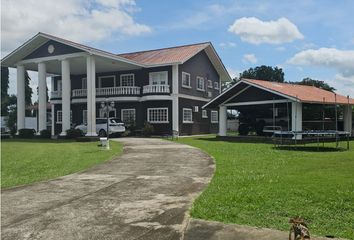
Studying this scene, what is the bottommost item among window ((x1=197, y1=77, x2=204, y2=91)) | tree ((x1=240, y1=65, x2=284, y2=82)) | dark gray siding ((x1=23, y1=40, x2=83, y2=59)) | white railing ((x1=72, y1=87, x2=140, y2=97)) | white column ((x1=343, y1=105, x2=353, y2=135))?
white column ((x1=343, y1=105, x2=353, y2=135))

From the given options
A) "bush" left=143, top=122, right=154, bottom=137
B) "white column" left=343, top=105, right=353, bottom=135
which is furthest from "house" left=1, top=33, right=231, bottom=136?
"white column" left=343, top=105, right=353, bottom=135

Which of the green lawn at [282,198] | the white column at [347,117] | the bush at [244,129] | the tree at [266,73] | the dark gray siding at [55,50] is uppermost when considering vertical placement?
the tree at [266,73]

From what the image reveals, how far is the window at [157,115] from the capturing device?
3295 cm

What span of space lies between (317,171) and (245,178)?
215 centimetres

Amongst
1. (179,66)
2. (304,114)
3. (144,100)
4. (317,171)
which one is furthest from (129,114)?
(317,171)

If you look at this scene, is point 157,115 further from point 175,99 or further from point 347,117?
point 347,117

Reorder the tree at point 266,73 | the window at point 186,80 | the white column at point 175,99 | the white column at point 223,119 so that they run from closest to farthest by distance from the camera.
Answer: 1. the white column at point 223,119
2. the white column at point 175,99
3. the window at point 186,80
4. the tree at point 266,73

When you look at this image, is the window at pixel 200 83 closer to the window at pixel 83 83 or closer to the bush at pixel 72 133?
the window at pixel 83 83

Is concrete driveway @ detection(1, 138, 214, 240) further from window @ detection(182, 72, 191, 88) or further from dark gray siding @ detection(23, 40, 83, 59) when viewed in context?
window @ detection(182, 72, 191, 88)

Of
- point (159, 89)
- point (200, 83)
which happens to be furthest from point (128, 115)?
point (200, 83)

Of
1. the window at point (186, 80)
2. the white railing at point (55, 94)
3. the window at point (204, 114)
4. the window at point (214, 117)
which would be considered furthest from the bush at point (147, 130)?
the white railing at point (55, 94)

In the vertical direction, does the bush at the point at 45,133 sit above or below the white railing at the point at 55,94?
below

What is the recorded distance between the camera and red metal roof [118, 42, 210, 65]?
33.0m

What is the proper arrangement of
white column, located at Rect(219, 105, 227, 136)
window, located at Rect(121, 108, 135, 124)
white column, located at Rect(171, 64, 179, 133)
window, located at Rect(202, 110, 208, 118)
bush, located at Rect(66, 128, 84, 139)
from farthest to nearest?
window, located at Rect(202, 110, 208, 118), window, located at Rect(121, 108, 135, 124), white column, located at Rect(171, 64, 179, 133), bush, located at Rect(66, 128, 84, 139), white column, located at Rect(219, 105, 227, 136)
